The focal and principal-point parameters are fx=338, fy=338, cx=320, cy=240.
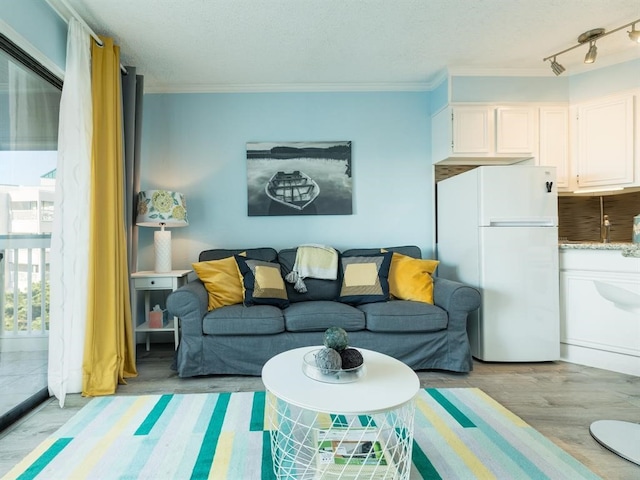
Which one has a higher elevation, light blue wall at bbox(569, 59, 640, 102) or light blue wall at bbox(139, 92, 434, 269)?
light blue wall at bbox(569, 59, 640, 102)

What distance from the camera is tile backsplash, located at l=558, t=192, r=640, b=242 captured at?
10.2 feet

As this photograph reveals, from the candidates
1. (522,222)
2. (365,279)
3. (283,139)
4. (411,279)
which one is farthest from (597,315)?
(283,139)

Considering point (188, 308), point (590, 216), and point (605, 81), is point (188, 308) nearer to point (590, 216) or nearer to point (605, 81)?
point (590, 216)

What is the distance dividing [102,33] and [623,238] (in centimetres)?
464

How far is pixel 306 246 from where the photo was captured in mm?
2969

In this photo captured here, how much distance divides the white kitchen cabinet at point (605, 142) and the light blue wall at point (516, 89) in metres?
0.23

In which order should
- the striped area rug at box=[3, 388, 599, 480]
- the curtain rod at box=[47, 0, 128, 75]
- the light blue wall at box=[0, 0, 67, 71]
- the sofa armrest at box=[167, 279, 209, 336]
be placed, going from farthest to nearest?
the sofa armrest at box=[167, 279, 209, 336], the curtain rod at box=[47, 0, 128, 75], the light blue wall at box=[0, 0, 67, 71], the striped area rug at box=[3, 388, 599, 480]

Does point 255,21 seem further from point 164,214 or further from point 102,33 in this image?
point 164,214

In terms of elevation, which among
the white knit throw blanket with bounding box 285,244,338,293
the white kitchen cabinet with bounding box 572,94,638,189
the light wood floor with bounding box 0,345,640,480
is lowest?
the light wood floor with bounding box 0,345,640,480

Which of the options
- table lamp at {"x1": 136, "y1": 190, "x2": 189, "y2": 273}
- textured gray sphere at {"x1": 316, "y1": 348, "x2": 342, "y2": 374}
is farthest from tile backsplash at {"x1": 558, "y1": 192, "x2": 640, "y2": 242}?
table lamp at {"x1": 136, "y1": 190, "x2": 189, "y2": 273}

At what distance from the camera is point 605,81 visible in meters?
2.92

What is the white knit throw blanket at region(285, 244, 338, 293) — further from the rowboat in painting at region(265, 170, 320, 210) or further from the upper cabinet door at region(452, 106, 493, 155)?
the upper cabinet door at region(452, 106, 493, 155)

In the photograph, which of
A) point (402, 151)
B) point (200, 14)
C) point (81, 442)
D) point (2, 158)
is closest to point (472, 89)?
point (402, 151)

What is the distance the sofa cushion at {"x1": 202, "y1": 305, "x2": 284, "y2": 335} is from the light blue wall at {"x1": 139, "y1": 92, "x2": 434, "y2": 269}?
1.02m
